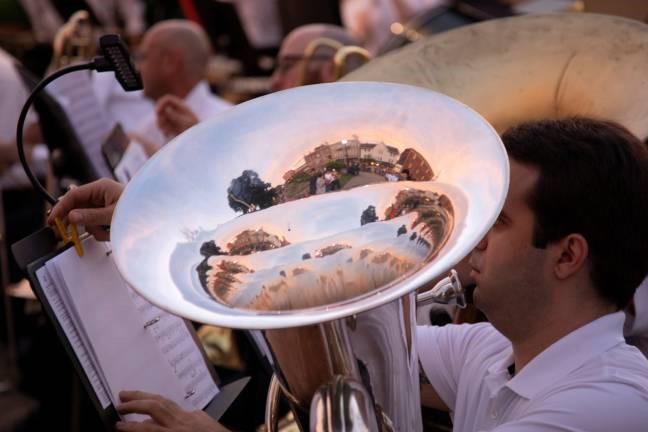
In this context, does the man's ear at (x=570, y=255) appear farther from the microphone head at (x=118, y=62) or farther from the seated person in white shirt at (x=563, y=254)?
the microphone head at (x=118, y=62)

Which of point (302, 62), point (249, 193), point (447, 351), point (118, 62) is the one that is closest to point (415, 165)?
point (249, 193)

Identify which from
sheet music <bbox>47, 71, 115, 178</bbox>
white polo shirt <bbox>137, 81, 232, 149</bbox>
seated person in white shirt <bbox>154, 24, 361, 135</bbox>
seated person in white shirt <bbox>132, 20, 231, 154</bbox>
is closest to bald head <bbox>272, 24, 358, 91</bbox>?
seated person in white shirt <bbox>154, 24, 361, 135</bbox>

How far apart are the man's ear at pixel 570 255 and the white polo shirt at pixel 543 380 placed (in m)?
0.09

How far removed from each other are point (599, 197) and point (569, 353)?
0.24 metres

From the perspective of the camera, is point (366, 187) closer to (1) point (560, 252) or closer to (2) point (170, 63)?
(1) point (560, 252)

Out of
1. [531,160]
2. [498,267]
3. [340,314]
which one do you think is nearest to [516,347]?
[498,267]

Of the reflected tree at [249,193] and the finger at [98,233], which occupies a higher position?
the reflected tree at [249,193]

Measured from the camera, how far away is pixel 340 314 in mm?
1057

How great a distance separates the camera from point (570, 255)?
141 cm

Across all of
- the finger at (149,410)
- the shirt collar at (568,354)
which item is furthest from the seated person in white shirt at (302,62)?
the finger at (149,410)

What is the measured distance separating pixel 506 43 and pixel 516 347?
0.86 m

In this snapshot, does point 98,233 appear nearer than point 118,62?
Yes

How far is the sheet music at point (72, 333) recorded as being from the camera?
130cm

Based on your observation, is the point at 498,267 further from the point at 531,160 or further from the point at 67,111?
the point at 67,111
